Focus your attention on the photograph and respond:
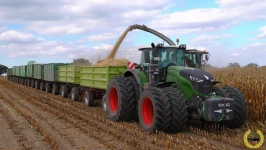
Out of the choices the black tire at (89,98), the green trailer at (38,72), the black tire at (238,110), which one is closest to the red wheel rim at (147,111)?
the black tire at (238,110)

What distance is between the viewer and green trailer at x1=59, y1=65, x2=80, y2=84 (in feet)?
52.4

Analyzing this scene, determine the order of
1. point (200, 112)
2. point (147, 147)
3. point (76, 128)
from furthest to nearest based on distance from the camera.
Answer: point (76, 128) → point (200, 112) → point (147, 147)

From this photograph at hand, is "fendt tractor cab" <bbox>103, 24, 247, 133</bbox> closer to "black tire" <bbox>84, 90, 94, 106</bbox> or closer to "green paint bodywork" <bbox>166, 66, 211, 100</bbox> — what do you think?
"green paint bodywork" <bbox>166, 66, 211, 100</bbox>

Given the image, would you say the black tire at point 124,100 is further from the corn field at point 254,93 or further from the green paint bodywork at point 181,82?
the corn field at point 254,93

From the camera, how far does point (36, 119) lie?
9961 millimetres

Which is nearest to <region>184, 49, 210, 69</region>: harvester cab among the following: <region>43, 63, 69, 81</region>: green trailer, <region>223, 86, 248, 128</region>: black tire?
<region>223, 86, 248, 128</region>: black tire

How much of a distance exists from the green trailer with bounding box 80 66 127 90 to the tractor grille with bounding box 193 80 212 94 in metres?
4.81

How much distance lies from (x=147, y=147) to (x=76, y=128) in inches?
116

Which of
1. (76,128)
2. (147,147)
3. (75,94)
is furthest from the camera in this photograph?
(75,94)

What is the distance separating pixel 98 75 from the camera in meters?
12.8

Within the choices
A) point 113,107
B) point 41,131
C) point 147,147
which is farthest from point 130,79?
point 147,147

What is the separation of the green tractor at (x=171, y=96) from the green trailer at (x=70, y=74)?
21.5 ft

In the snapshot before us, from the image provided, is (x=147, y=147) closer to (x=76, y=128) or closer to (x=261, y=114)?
(x=76, y=128)

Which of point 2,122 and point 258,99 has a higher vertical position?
point 258,99
